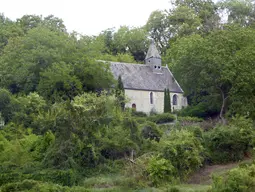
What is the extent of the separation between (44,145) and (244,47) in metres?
21.7

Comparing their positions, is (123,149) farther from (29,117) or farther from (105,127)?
(29,117)

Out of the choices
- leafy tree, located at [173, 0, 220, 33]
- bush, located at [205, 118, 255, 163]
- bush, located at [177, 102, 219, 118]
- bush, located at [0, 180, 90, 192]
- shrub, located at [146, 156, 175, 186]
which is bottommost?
bush, located at [0, 180, 90, 192]

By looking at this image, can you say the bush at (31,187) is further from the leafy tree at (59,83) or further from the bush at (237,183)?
the leafy tree at (59,83)

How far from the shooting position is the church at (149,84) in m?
51.1

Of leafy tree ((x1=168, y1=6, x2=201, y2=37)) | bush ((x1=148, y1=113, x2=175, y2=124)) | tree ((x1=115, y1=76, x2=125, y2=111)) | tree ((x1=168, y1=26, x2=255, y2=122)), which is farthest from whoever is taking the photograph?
leafy tree ((x1=168, y1=6, x2=201, y2=37))

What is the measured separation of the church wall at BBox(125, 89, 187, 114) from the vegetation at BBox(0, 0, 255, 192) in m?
2.33

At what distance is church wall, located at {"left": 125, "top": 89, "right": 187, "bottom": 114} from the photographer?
167 feet

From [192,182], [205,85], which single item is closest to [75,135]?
[192,182]

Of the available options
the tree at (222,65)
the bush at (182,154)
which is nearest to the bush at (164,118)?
the tree at (222,65)

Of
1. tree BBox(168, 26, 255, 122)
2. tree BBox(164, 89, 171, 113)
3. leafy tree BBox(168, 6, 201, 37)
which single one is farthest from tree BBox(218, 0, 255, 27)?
tree BBox(168, 26, 255, 122)

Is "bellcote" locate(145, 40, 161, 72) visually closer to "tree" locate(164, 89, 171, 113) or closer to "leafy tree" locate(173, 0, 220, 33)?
"tree" locate(164, 89, 171, 113)

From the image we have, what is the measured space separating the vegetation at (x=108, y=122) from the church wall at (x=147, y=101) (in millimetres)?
2328

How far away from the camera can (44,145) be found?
28.2 metres

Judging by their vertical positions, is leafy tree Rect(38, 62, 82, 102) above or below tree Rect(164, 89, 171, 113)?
above
